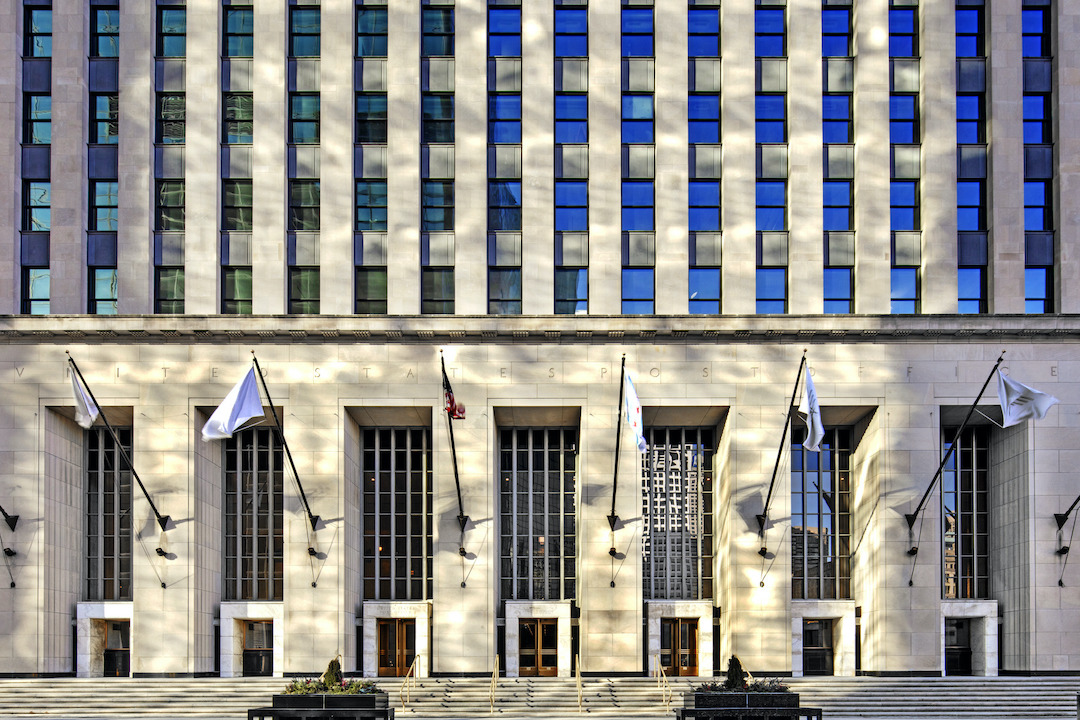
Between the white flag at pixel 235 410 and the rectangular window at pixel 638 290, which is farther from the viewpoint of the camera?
the rectangular window at pixel 638 290

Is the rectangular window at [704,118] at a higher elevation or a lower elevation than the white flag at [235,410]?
higher

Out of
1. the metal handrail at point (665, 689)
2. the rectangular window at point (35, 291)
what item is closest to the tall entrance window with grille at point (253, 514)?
the rectangular window at point (35, 291)

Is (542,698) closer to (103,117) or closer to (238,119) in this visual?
(238,119)

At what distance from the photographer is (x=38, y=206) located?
3794 cm

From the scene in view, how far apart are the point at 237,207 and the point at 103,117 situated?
6342 mm

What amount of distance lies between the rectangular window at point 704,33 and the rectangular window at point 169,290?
21518mm

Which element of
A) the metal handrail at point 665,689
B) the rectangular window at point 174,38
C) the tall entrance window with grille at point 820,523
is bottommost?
the metal handrail at point 665,689

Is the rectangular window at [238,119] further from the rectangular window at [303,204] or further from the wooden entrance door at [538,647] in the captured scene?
the wooden entrance door at [538,647]

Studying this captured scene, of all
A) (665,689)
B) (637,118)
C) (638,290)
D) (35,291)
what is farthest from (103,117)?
(665,689)

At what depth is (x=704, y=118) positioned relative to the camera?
38.1 meters

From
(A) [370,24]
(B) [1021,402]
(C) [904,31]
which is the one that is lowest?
(B) [1021,402]

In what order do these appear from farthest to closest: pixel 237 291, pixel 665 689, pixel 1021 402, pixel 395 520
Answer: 1. pixel 395 520
2. pixel 237 291
3. pixel 1021 402
4. pixel 665 689

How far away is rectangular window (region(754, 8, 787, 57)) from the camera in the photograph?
1506 inches

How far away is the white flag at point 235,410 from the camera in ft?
103
